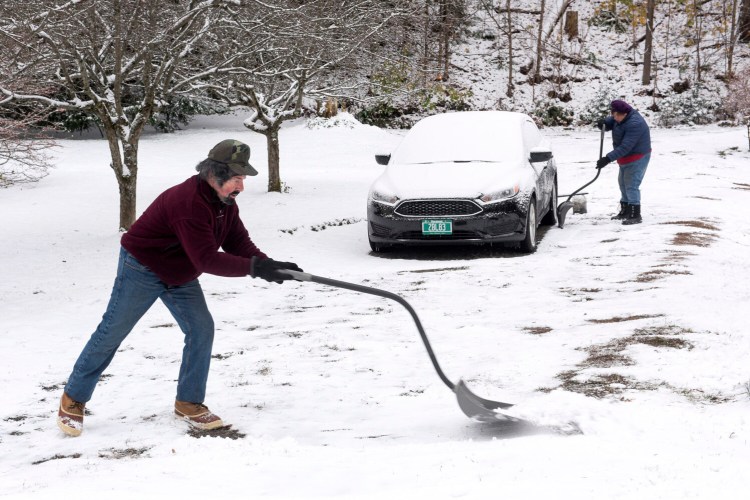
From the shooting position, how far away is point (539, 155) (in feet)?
34.1

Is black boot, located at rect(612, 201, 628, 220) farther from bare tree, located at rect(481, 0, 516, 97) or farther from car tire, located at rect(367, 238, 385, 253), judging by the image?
bare tree, located at rect(481, 0, 516, 97)

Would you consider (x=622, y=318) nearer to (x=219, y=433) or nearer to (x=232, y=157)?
(x=219, y=433)

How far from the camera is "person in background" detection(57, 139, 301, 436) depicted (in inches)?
169

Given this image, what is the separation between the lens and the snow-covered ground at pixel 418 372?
355cm

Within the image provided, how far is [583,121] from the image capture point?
3197 cm

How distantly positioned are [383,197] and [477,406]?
5.66 m

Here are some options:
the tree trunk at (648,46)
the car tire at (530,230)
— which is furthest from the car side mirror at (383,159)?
the tree trunk at (648,46)

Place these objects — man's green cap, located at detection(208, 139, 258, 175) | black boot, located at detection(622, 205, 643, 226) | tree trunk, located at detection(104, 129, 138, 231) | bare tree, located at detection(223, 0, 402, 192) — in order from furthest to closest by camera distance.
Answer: tree trunk, located at detection(104, 129, 138, 231) < bare tree, located at detection(223, 0, 402, 192) < black boot, located at detection(622, 205, 643, 226) < man's green cap, located at detection(208, 139, 258, 175)

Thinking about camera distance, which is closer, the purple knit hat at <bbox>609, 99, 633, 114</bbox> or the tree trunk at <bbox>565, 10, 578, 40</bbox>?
the purple knit hat at <bbox>609, 99, 633, 114</bbox>

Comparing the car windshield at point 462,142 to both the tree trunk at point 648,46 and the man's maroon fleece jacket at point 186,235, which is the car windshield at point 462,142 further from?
the tree trunk at point 648,46

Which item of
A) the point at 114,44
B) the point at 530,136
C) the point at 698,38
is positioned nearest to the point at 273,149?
the point at 114,44

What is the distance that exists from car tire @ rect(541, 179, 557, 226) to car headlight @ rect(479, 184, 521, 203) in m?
2.22

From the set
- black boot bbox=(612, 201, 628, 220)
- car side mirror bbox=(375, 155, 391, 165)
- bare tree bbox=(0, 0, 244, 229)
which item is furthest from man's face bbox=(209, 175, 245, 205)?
black boot bbox=(612, 201, 628, 220)

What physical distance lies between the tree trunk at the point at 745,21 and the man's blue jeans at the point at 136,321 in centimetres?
3407
